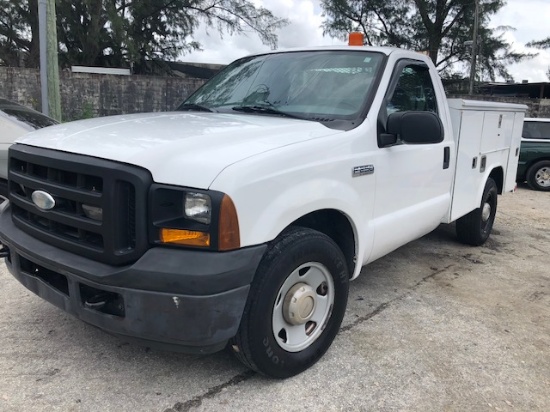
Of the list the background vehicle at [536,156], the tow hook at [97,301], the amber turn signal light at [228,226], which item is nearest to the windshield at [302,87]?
the amber turn signal light at [228,226]

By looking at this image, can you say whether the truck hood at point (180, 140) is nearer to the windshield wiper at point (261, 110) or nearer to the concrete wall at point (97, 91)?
the windshield wiper at point (261, 110)

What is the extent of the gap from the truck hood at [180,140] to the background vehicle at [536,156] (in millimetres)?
9871

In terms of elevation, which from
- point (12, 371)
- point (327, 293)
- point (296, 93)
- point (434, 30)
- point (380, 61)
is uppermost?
point (434, 30)

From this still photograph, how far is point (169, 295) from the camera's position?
227 centimetres

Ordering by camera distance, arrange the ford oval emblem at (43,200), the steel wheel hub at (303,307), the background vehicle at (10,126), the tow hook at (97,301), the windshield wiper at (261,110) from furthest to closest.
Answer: the background vehicle at (10,126)
the windshield wiper at (261,110)
the steel wheel hub at (303,307)
the ford oval emblem at (43,200)
the tow hook at (97,301)

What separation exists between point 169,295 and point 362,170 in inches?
59.7

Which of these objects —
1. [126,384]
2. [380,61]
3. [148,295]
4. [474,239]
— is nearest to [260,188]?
[148,295]

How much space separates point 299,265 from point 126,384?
1162 mm

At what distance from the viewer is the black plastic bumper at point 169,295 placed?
227 cm

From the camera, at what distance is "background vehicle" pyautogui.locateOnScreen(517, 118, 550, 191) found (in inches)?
441

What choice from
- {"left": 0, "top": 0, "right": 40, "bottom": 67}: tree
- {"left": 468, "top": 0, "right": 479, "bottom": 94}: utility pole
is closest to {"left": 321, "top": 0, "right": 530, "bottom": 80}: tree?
{"left": 468, "top": 0, "right": 479, "bottom": 94}: utility pole

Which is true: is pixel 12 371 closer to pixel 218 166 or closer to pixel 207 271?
pixel 207 271

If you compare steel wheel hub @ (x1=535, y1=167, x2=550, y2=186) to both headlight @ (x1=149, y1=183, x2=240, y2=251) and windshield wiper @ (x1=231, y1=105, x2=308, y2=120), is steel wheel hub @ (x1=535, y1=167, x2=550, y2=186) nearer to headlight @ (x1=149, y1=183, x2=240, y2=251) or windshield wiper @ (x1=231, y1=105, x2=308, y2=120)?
windshield wiper @ (x1=231, y1=105, x2=308, y2=120)

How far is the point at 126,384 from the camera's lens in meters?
2.75
